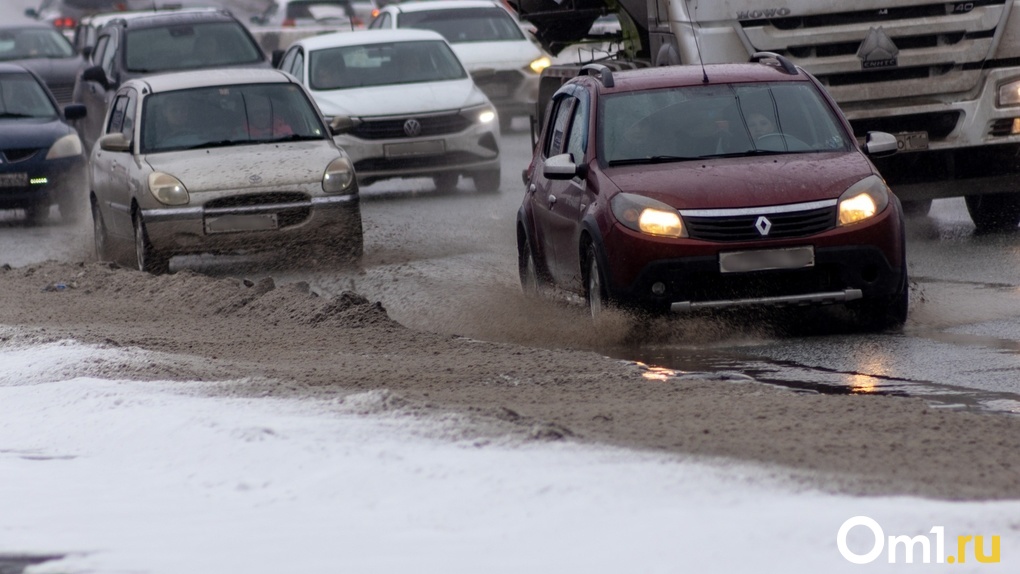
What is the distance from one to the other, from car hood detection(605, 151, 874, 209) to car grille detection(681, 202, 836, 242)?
0.07m

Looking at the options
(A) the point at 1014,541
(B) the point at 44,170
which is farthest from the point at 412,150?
(A) the point at 1014,541

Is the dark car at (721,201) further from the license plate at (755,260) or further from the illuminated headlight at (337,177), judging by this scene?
the illuminated headlight at (337,177)

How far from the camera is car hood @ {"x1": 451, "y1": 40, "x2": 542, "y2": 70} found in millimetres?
25562

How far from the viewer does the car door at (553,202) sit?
10.4 metres

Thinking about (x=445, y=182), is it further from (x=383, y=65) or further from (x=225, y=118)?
(x=225, y=118)

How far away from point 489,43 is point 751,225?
56.8ft

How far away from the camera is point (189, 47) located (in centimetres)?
2191

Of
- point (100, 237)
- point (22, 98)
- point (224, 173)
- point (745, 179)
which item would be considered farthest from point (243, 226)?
point (22, 98)

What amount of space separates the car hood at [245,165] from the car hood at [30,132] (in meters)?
5.03

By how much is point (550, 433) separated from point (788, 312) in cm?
413

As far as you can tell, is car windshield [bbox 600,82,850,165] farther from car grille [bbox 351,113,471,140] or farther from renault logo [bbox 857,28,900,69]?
car grille [bbox 351,113,471,140]

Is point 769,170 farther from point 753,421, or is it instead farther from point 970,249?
point 970,249

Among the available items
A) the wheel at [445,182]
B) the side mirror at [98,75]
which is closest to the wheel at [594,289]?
the wheel at [445,182]

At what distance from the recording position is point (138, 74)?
21469 mm
